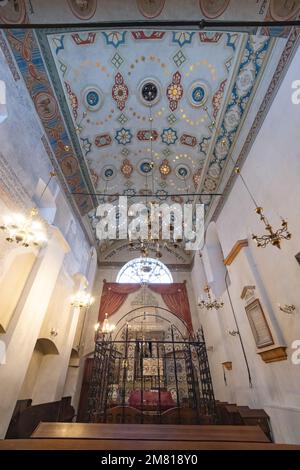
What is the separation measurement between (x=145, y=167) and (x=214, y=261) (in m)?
4.16

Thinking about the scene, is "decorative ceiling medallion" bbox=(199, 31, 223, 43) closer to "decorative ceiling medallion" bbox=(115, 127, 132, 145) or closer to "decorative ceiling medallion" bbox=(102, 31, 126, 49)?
"decorative ceiling medallion" bbox=(102, 31, 126, 49)

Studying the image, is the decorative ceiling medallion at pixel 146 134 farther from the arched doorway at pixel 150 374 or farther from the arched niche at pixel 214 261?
the arched doorway at pixel 150 374

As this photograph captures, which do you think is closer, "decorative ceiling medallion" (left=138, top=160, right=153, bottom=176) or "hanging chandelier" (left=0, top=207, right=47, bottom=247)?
"hanging chandelier" (left=0, top=207, right=47, bottom=247)

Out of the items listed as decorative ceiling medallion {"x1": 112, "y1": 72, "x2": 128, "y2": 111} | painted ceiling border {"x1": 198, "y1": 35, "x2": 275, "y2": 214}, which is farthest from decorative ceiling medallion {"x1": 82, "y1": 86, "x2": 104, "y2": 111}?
painted ceiling border {"x1": 198, "y1": 35, "x2": 275, "y2": 214}

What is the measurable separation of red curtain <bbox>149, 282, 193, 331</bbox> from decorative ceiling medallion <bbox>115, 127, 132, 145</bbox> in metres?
6.48

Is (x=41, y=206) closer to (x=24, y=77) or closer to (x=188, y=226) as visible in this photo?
(x=24, y=77)

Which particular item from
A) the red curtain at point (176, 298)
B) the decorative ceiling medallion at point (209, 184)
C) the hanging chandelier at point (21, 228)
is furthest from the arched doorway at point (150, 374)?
the decorative ceiling medallion at point (209, 184)

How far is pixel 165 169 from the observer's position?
7.11 meters

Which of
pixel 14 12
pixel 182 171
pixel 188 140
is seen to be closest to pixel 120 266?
pixel 182 171

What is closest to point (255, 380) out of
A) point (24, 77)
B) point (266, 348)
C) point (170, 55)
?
point (266, 348)

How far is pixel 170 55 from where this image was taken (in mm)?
4805

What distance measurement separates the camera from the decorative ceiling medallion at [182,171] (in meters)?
6.86

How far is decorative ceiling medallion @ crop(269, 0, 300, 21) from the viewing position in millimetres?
2943

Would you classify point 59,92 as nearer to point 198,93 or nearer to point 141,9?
point 141,9
